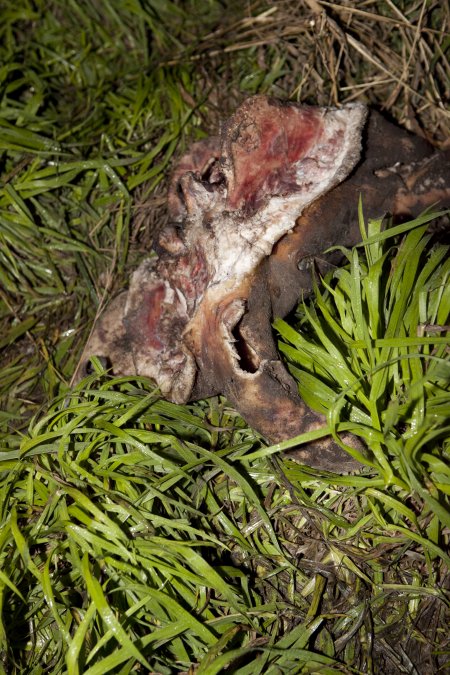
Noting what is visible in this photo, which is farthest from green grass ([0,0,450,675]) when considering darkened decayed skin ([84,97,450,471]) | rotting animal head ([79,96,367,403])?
rotting animal head ([79,96,367,403])

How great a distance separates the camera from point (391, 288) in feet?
7.14

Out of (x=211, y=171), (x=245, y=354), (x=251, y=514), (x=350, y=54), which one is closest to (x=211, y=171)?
(x=211, y=171)

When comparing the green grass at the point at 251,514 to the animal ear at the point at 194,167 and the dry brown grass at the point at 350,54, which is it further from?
the animal ear at the point at 194,167

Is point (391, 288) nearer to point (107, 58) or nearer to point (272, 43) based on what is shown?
point (272, 43)

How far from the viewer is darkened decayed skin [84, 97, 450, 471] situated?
2.10 metres

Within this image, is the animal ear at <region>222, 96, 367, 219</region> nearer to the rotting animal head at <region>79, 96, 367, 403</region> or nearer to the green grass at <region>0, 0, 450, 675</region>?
the rotting animal head at <region>79, 96, 367, 403</region>

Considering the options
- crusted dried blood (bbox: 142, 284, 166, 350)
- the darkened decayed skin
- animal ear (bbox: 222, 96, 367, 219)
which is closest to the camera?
the darkened decayed skin

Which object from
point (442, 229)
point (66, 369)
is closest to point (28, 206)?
point (66, 369)

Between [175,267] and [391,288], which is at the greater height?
[175,267]

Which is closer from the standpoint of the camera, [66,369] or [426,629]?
[426,629]

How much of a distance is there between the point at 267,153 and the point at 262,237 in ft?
1.30

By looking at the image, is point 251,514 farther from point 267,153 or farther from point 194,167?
point 194,167

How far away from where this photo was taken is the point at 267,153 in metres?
2.26

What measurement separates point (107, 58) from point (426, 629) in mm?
3703
